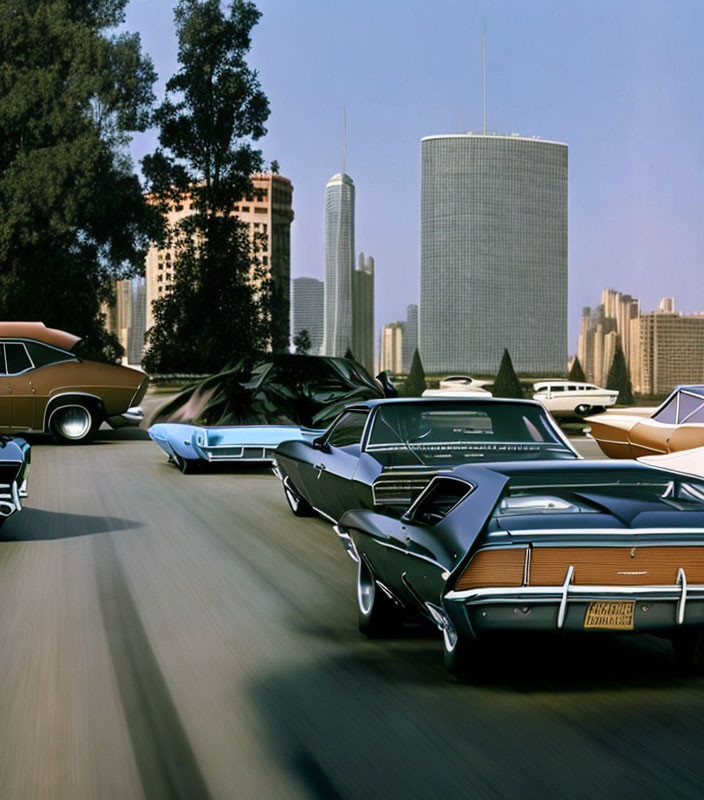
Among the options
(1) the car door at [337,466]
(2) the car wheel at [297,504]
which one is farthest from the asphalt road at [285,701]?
(2) the car wheel at [297,504]

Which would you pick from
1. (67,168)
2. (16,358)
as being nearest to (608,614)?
(16,358)

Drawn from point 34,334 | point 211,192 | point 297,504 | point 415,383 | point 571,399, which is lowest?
point 415,383

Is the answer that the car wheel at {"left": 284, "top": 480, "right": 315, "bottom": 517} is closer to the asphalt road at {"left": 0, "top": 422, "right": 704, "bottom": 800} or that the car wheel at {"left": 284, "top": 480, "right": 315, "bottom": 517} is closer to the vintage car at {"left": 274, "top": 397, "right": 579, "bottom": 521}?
the vintage car at {"left": 274, "top": 397, "right": 579, "bottom": 521}

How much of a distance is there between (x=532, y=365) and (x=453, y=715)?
180479mm

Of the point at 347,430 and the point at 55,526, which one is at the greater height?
the point at 347,430

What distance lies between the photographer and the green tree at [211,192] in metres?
45.8

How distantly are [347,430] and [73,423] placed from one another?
14.2m

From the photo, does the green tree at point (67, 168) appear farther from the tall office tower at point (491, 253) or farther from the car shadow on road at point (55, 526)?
the tall office tower at point (491, 253)

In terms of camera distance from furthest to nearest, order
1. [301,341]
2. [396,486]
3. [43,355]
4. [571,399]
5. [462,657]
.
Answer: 1. [571,399]
2. [301,341]
3. [43,355]
4. [396,486]
5. [462,657]

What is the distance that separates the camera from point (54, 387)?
912 inches

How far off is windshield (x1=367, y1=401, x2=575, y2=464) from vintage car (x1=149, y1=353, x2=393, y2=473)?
5369 millimetres

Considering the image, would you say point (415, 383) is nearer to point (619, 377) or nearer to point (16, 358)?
point (619, 377)

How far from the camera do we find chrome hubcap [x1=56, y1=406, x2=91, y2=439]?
23688 millimetres

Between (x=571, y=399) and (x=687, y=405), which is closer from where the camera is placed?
(x=687, y=405)
